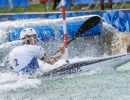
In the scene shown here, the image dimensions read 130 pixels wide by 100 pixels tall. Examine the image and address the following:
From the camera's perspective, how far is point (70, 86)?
35.0 feet

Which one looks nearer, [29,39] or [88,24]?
[29,39]

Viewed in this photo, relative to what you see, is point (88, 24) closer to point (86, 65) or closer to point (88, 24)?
point (88, 24)

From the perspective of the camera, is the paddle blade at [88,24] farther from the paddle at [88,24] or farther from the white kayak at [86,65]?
the white kayak at [86,65]

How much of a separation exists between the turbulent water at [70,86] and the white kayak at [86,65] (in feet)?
0.33

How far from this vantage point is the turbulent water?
32.3 ft

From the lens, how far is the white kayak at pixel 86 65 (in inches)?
448

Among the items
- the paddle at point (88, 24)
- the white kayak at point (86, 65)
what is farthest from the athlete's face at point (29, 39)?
the paddle at point (88, 24)

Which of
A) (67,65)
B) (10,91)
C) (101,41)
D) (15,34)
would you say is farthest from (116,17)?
(10,91)

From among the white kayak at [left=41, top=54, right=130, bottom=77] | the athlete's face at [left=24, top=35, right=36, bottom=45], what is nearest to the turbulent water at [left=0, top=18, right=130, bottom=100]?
the white kayak at [left=41, top=54, right=130, bottom=77]

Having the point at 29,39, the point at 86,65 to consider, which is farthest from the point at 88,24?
the point at 29,39

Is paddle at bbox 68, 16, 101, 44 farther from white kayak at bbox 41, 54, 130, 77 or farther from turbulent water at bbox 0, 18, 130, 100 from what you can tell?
turbulent water at bbox 0, 18, 130, 100

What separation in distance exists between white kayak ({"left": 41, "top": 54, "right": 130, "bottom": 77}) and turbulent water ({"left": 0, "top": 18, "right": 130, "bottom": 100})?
101 millimetres

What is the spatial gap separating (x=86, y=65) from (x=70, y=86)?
1.21 m

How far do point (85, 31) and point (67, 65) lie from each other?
326 centimetres
